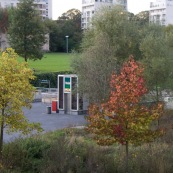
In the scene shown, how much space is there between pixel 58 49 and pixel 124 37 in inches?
2804

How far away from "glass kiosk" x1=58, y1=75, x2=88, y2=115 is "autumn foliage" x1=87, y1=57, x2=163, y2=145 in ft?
52.6

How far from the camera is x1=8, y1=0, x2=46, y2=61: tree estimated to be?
51406mm

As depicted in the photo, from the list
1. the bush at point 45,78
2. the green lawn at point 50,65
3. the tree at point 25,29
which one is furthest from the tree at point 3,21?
the bush at point 45,78

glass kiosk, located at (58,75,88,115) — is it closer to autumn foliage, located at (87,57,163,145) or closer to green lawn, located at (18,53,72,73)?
autumn foliage, located at (87,57,163,145)

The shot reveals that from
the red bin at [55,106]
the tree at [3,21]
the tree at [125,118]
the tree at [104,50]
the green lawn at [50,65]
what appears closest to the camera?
the tree at [125,118]

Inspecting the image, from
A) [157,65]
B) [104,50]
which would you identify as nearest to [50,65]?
[104,50]

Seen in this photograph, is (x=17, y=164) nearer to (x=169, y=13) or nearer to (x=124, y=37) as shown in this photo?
(x=124, y=37)

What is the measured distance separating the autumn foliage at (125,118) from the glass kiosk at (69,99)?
1602cm

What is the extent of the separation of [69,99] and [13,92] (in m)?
17.5

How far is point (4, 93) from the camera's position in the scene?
1398cm

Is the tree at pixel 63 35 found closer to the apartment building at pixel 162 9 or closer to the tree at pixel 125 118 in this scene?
the apartment building at pixel 162 9

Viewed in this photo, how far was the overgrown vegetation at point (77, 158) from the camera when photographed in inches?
543

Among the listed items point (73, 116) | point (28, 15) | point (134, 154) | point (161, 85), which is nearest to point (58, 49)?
point (28, 15)

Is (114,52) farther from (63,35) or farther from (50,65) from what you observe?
(63,35)
